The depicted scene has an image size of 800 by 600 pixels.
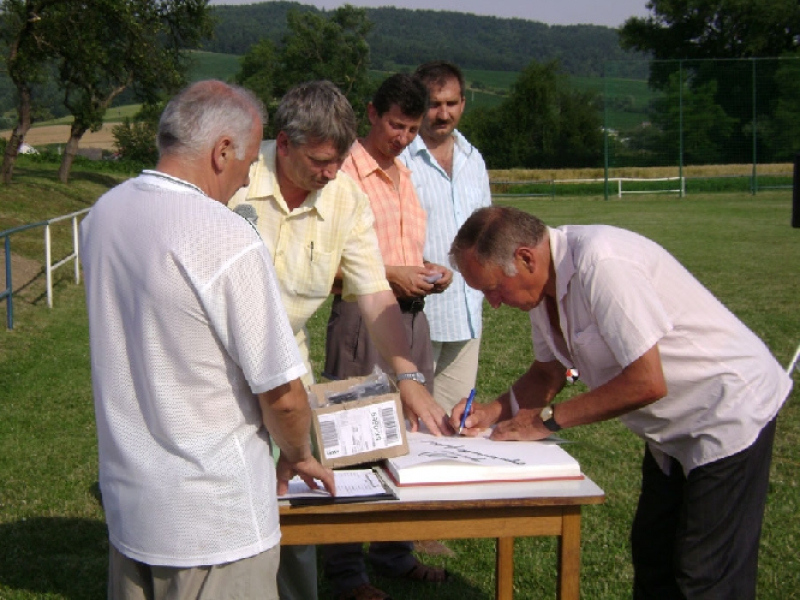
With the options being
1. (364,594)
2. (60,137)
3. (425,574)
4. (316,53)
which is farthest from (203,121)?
(316,53)

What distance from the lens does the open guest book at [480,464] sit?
2.76 metres

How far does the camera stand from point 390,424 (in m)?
2.97

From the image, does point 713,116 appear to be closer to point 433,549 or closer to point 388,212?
point 433,549

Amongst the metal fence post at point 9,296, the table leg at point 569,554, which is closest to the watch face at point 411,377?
the table leg at point 569,554

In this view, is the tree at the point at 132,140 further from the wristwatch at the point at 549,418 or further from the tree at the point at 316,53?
the wristwatch at the point at 549,418

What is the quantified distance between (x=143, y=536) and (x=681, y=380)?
1538 millimetres

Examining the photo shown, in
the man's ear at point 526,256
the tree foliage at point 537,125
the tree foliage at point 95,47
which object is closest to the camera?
the man's ear at point 526,256

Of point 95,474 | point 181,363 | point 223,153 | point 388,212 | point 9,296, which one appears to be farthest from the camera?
point 9,296

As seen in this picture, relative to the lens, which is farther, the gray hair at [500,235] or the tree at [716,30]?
the tree at [716,30]

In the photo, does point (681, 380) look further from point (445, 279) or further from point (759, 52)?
point (759, 52)

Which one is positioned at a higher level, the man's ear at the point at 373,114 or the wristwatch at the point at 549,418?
the man's ear at the point at 373,114

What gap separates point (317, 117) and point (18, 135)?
24.8 metres

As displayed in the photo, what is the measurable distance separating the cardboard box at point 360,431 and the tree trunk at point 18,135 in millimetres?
24590

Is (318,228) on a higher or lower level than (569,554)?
higher
